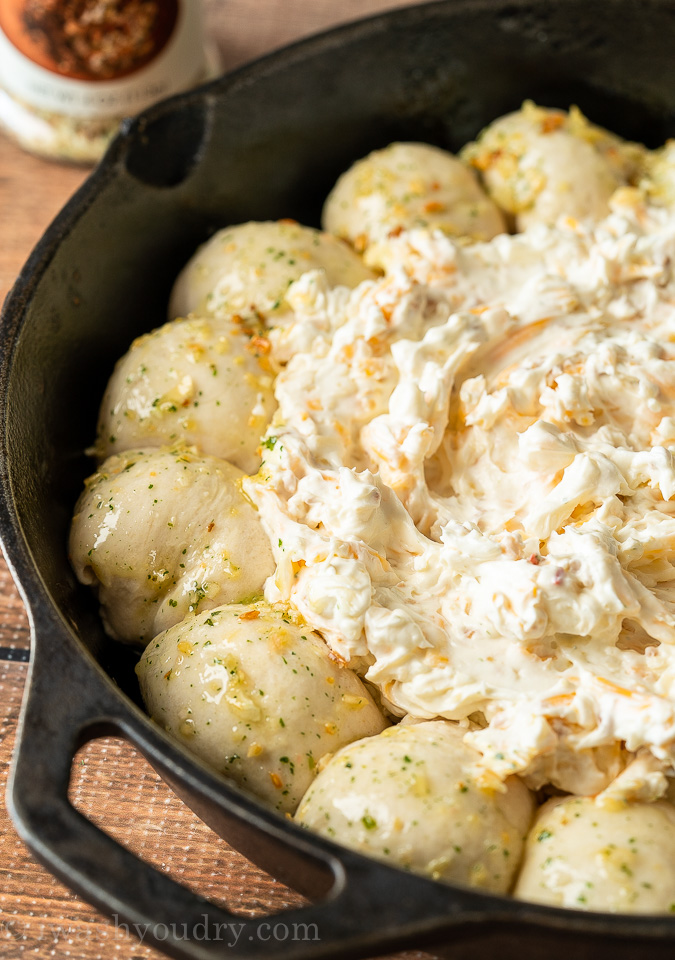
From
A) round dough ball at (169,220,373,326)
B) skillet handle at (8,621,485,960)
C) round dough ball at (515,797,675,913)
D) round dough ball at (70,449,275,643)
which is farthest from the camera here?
round dough ball at (169,220,373,326)

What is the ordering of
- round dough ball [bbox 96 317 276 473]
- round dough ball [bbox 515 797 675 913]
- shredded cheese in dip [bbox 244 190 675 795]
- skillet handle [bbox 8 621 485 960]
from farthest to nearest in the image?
round dough ball [bbox 96 317 276 473]
shredded cheese in dip [bbox 244 190 675 795]
round dough ball [bbox 515 797 675 913]
skillet handle [bbox 8 621 485 960]

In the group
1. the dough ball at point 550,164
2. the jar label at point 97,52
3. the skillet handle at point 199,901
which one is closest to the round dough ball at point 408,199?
the dough ball at point 550,164

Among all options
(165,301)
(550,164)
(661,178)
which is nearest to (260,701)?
(165,301)

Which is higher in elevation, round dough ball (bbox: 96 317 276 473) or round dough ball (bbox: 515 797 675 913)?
round dough ball (bbox: 96 317 276 473)

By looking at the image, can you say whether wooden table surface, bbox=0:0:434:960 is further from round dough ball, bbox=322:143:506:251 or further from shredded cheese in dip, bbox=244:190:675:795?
round dough ball, bbox=322:143:506:251

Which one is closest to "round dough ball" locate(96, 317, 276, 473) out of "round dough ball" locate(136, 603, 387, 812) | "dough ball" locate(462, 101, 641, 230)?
"round dough ball" locate(136, 603, 387, 812)

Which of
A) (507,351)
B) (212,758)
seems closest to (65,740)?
(212,758)

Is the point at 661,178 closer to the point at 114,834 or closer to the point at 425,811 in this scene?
the point at 425,811
